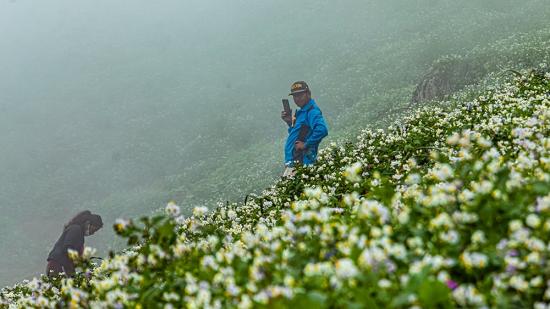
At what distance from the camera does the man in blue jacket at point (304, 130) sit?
10375mm

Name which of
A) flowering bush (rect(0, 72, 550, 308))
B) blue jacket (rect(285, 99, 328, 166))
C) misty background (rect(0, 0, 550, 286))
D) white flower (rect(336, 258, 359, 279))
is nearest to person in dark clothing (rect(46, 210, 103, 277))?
blue jacket (rect(285, 99, 328, 166))

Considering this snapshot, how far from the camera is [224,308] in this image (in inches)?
125

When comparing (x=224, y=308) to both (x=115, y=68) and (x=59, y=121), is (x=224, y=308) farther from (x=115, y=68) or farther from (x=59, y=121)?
(x=115, y=68)

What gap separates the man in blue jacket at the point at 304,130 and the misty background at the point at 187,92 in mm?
16145

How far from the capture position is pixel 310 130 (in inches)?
426

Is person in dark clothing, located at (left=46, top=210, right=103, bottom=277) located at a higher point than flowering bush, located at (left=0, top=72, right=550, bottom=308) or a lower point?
lower

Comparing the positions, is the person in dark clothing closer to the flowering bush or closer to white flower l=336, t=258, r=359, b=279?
the flowering bush

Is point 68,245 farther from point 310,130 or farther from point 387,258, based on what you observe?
point 387,258

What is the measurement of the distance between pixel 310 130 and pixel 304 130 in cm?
12

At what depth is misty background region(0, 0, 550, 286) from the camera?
1391 inches

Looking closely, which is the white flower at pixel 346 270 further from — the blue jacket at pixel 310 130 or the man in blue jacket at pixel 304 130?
the man in blue jacket at pixel 304 130

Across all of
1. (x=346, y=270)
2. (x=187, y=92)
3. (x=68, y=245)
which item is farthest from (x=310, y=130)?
(x=187, y=92)

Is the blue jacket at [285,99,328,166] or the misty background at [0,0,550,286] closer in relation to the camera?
the blue jacket at [285,99,328,166]

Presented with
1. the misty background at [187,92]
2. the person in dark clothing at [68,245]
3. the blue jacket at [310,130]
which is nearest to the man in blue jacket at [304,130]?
the blue jacket at [310,130]
